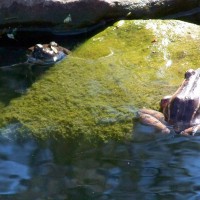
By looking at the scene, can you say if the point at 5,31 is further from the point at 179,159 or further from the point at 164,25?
the point at 179,159

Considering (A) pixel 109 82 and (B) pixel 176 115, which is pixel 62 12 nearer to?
(A) pixel 109 82

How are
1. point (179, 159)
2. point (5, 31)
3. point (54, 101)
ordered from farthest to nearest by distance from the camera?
point (5, 31) → point (54, 101) → point (179, 159)

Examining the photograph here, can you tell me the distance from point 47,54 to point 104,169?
2.53 meters

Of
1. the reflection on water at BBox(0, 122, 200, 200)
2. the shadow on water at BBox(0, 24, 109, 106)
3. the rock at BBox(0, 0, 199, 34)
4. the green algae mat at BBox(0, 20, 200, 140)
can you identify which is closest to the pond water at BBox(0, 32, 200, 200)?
the reflection on water at BBox(0, 122, 200, 200)

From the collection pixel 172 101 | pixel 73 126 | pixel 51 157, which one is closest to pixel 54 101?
pixel 73 126

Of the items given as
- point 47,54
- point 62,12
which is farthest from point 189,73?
point 62,12

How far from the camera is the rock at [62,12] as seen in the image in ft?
25.1

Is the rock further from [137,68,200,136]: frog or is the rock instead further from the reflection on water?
the reflection on water

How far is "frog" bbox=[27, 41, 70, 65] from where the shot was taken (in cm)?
723

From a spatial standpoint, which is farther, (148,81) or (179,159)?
(148,81)

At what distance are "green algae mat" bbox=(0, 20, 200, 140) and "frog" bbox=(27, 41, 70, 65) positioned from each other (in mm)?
195

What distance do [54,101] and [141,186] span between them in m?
1.68

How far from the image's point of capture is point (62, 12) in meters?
7.71

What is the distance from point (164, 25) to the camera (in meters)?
7.41
